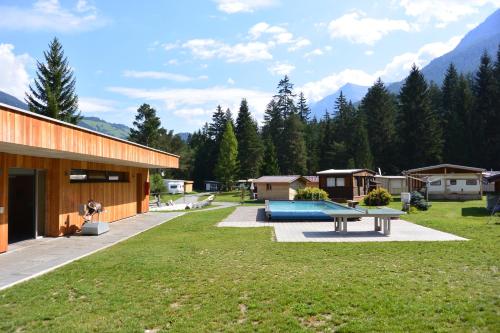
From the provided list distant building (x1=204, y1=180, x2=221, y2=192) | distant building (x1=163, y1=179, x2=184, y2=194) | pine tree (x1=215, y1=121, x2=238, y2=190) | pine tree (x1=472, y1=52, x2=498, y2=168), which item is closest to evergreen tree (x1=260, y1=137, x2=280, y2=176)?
pine tree (x1=215, y1=121, x2=238, y2=190)

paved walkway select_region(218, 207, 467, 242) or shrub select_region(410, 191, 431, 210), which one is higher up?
shrub select_region(410, 191, 431, 210)

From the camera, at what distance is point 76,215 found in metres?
15.1

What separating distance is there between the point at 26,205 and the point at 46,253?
439 centimetres

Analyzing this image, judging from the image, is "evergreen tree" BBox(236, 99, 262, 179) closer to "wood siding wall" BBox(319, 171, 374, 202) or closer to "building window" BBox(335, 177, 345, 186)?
"wood siding wall" BBox(319, 171, 374, 202)

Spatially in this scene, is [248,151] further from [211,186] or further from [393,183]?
[393,183]

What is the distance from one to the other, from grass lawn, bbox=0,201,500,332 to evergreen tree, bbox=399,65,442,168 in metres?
45.1

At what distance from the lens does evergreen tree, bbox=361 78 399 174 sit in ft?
187

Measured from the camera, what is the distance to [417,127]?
53156 mm

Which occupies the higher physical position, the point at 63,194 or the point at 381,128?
the point at 381,128

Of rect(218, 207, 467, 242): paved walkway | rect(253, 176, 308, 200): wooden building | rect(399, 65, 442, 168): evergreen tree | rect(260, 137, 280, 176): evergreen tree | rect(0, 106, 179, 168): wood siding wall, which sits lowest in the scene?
rect(218, 207, 467, 242): paved walkway

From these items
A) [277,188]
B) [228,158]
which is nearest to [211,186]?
[228,158]

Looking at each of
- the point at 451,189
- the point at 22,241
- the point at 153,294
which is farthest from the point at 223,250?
the point at 451,189

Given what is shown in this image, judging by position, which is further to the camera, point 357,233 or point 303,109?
point 303,109

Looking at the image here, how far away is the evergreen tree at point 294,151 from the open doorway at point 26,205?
49.6m
